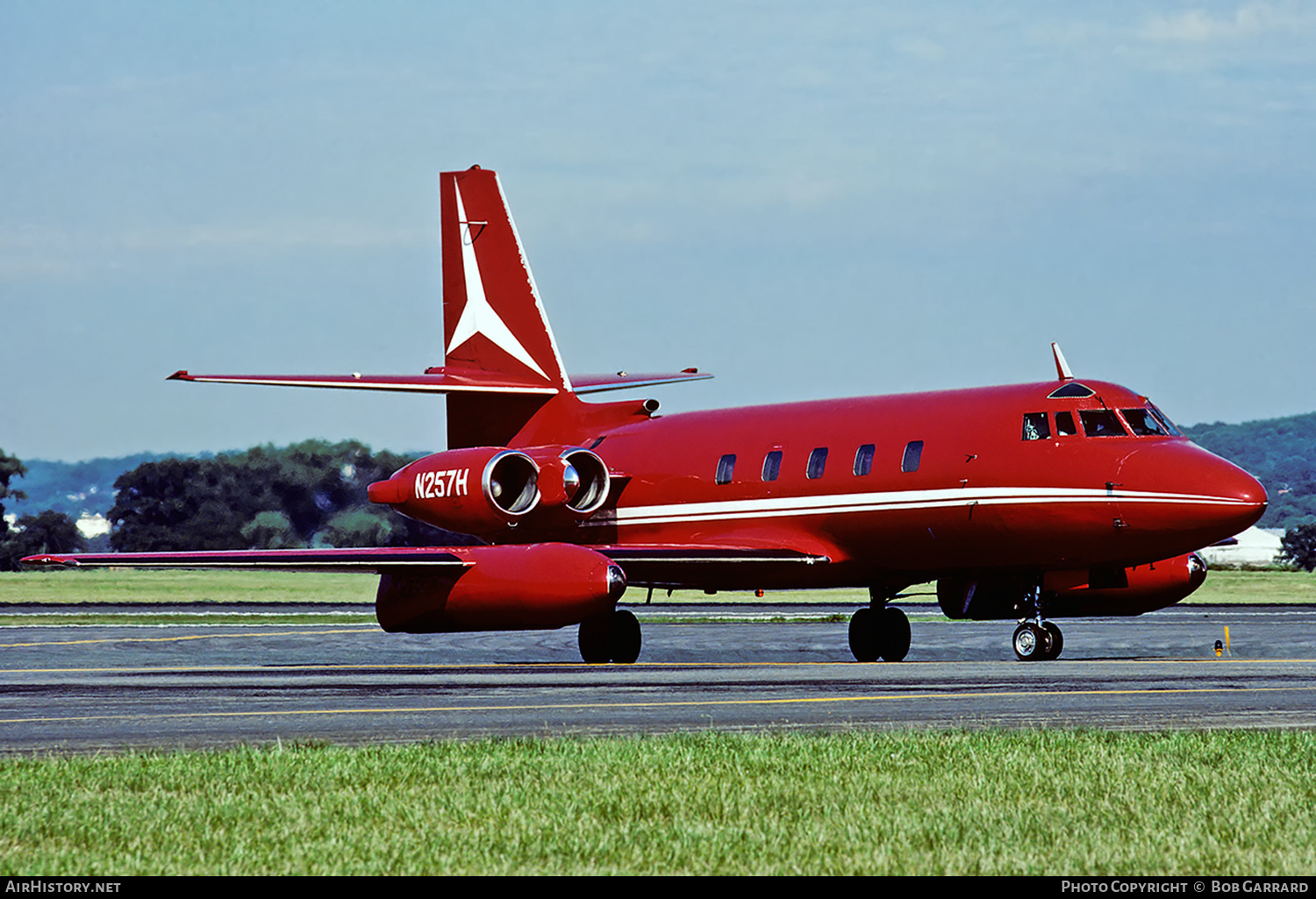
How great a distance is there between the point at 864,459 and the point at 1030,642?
12.1 feet

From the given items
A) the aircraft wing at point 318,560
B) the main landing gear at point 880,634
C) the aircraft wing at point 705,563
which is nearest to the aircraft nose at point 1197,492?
the aircraft wing at point 705,563

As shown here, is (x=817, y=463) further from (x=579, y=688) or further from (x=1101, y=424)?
(x=579, y=688)

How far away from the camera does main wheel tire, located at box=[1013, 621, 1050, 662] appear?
26328mm

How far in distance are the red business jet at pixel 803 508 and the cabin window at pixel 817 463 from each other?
0.13 feet

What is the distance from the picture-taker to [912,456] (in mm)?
26875

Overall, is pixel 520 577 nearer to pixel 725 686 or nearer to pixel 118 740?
pixel 725 686

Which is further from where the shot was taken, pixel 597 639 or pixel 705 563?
pixel 597 639

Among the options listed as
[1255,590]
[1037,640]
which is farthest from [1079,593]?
[1255,590]

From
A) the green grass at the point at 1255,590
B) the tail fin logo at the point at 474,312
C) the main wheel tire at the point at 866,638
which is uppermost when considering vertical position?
the tail fin logo at the point at 474,312

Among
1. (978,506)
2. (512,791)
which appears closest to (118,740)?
(512,791)

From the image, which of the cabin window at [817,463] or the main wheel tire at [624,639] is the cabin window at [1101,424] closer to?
the cabin window at [817,463]

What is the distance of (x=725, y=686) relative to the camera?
63.6 ft

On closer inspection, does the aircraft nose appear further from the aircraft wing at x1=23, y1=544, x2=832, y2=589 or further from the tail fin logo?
the tail fin logo

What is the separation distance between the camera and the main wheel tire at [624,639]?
94.8 feet
